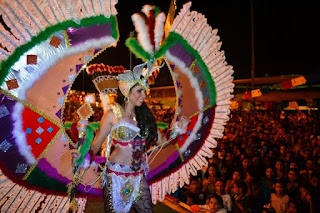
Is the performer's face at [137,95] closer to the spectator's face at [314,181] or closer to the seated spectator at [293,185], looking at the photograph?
the seated spectator at [293,185]

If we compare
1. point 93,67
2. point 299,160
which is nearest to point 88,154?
point 93,67

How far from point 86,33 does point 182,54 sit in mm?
1124

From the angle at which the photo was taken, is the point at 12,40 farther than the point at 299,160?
No

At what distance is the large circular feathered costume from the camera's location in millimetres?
2453

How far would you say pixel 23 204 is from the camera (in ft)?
8.70

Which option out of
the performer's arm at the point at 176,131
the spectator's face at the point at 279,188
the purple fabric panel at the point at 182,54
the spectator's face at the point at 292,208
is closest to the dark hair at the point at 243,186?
the spectator's face at the point at 279,188

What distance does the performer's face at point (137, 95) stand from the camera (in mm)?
2885

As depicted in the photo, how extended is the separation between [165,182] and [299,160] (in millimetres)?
4977

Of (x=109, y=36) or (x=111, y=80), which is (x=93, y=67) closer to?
(x=111, y=80)

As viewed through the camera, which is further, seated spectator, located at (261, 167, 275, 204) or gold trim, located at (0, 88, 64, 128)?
seated spectator, located at (261, 167, 275, 204)

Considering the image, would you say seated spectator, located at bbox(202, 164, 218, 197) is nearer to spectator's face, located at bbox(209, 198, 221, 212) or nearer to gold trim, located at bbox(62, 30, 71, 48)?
spectator's face, located at bbox(209, 198, 221, 212)

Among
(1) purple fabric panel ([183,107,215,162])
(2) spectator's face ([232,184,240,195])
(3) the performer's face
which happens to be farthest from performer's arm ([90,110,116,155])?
(2) spectator's face ([232,184,240,195])

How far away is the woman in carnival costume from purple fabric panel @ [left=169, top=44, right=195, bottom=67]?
46 centimetres

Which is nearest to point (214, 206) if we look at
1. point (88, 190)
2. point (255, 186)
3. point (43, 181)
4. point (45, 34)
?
point (255, 186)
